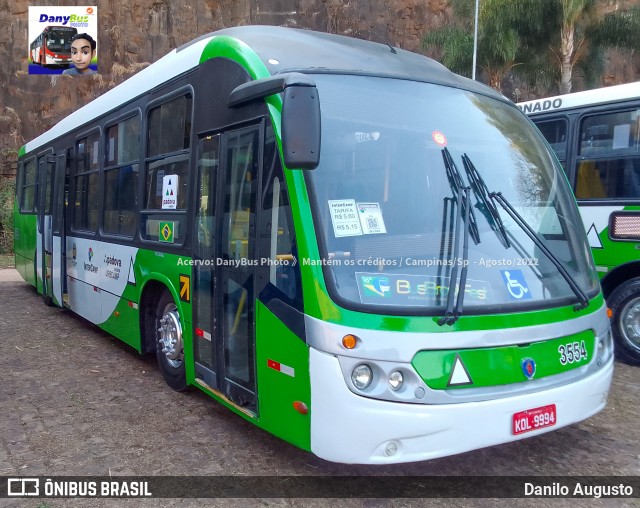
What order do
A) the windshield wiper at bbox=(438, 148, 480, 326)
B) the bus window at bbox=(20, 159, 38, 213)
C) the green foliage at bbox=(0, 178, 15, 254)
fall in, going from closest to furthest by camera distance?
the windshield wiper at bbox=(438, 148, 480, 326)
the bus window at bbox=(20, 159, 38, 213)
the green foliage at bbox=(0, 178, 15, 254)

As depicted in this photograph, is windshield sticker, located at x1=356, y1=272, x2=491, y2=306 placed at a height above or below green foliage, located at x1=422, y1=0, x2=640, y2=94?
below

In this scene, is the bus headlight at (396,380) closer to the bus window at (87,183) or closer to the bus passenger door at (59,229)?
the bus window at (87,183)

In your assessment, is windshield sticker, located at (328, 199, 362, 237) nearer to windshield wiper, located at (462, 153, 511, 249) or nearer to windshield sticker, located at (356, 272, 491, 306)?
windshield sticker, located at (356, 272, 491, 306)

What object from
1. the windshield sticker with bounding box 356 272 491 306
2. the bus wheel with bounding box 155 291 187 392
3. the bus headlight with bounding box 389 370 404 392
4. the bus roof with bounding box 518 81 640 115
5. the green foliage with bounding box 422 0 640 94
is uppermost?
the green foliage with bounding box 422 0 640 94

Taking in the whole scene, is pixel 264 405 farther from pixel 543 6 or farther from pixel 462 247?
pixel 543 6

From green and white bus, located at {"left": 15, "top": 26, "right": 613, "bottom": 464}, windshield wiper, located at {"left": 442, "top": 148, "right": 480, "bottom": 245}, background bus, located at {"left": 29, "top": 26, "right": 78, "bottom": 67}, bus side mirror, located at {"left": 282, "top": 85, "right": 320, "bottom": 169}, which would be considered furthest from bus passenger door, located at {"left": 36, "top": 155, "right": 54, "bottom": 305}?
background bus, located at {"left": 29, "top": 26, "right": 78, "bottom": 67}

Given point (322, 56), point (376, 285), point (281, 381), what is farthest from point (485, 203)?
point (281, 381)

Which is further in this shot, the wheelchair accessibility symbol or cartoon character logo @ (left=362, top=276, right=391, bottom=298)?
the wheelchair accessibility symbol

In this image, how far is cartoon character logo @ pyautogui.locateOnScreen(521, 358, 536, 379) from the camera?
3.55 metres

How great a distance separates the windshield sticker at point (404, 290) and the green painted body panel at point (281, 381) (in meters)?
0.48

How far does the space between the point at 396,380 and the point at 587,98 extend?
18.1 ft

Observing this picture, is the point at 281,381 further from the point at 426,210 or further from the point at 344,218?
the point at 426,210

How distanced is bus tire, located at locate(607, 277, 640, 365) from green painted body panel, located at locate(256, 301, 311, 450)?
4.74 m

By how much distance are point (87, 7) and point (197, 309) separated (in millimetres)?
31032
